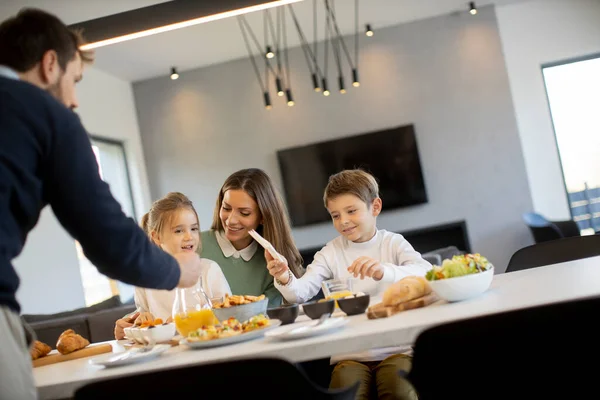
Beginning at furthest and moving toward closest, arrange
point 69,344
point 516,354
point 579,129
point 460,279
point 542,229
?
point 579,129 < point 542,229 < point 69,344 < point 460,279 < point 516,354

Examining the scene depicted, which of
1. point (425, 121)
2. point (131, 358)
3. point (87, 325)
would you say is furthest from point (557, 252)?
point (425, 121)

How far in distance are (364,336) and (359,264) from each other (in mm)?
661

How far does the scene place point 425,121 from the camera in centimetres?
827

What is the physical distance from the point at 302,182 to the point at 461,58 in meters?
2.22

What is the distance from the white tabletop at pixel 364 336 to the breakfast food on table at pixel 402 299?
3cm

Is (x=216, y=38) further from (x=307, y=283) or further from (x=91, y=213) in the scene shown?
(x=91, y=213)


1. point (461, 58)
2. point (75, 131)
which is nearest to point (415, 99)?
point (461, 58)

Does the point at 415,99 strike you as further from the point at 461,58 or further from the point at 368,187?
the point at 368,187

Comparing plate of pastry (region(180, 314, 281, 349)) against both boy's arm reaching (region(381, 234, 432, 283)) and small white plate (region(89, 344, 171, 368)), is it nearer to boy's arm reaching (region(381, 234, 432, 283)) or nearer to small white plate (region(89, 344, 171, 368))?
small white plate (region(89, 344, 171, 368))

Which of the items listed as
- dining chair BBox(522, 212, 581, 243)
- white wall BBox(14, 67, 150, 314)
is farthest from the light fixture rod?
dining chair BBox(522, 212, 581, 243)

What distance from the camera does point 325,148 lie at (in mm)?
8328

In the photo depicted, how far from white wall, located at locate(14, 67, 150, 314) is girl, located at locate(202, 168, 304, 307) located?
3.70 meters

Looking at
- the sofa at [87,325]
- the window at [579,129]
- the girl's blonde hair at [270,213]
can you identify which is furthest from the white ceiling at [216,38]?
the girl's blonde hair at [270,213]

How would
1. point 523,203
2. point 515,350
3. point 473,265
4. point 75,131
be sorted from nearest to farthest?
1. point 515,350
2. point 75,131
3. point 473,265
4. point 523,203
